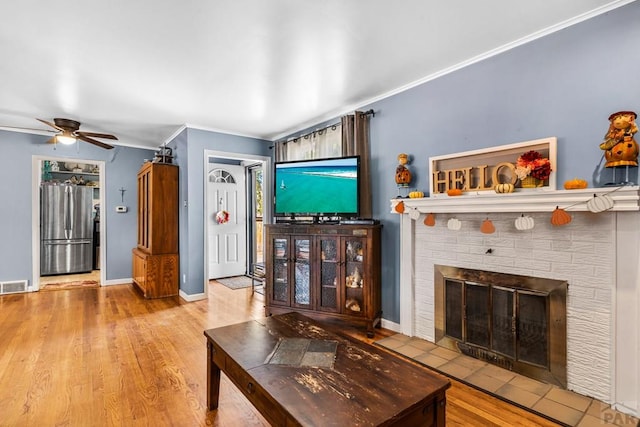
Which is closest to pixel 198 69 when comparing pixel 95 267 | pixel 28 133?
pixel 28 133

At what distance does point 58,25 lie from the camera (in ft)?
6.68

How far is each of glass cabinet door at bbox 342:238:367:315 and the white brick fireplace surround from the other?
2.97 feet

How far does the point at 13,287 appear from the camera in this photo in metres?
4.66

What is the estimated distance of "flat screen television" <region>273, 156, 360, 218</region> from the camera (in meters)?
3.37

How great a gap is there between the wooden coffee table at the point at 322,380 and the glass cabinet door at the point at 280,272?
1.68 metres

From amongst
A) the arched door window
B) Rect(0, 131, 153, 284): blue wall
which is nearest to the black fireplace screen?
the arched door window

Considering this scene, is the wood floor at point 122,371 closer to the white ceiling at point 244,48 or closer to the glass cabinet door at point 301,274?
the glass cabinet door at point 301,274

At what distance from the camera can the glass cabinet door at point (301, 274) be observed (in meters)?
3.46

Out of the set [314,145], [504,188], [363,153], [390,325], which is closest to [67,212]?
[314,145]

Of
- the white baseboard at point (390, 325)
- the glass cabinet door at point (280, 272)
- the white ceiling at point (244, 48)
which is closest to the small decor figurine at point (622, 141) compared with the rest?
the white ceiling at point (244, 48)

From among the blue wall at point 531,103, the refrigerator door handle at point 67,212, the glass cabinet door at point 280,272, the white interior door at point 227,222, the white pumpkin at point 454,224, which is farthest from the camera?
the refrigerator door handle at point 67,212

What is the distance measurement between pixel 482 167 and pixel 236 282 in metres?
4.47

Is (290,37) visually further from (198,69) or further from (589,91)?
(589,91)

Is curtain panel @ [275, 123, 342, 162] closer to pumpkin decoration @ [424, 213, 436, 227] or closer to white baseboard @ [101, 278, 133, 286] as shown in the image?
pumpkin decoration @ [424, 213, 436, 227]
